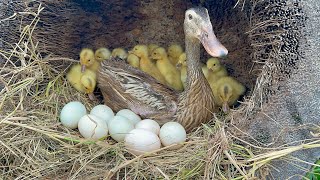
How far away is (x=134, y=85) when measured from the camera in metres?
2.76

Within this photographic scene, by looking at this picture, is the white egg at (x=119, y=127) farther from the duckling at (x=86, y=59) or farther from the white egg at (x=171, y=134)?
the duckling at (x=86, y=59)

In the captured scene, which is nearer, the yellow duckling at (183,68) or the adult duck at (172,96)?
the adult duck at (172,96)

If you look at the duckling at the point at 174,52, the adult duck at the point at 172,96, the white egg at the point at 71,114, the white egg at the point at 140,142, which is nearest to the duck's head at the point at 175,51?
the duckling at the point at 174,52

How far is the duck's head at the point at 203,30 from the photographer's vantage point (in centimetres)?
240

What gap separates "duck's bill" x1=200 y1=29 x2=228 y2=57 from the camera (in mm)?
2381

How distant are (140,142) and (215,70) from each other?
0.71 meters

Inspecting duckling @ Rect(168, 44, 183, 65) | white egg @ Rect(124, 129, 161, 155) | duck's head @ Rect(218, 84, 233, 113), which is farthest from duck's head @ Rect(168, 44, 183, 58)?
white egg @ Rect(124, 129, 161, 155)

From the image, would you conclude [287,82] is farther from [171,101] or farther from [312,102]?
[171,101]

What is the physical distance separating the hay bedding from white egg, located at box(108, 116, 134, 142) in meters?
0.05

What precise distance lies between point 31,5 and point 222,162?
3.90 ft

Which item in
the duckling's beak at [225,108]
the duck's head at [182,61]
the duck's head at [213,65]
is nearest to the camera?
the duckling's beak at [225,108]

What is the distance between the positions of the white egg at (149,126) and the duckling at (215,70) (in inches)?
20.2

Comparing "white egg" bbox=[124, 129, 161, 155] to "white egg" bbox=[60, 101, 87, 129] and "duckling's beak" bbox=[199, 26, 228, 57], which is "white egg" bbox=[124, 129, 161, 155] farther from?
"duckling's beak" bbox=[199, 26, 228, 57]

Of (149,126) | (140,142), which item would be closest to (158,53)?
(149,126)
